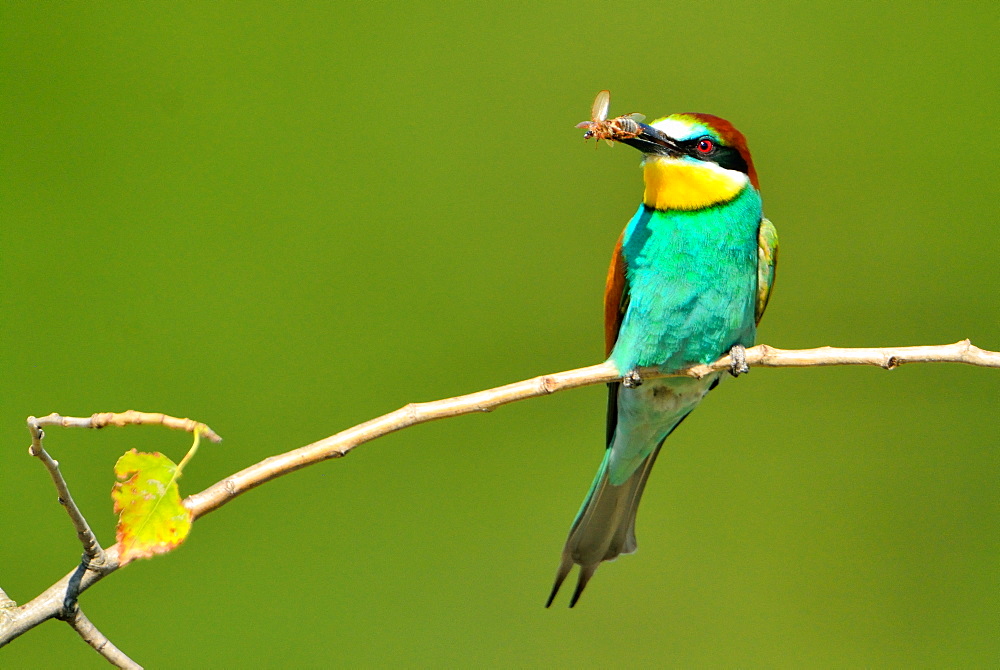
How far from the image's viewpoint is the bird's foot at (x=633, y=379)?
142 cm

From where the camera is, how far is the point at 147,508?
2.40ft

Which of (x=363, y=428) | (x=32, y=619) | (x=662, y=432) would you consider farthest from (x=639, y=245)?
(x=32, y=619)

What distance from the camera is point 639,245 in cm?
147

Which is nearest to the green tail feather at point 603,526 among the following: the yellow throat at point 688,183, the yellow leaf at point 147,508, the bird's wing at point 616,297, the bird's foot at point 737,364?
the bird's wing at point 616,297

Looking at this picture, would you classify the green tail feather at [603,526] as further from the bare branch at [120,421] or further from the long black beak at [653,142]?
the bare branch at [120,421]

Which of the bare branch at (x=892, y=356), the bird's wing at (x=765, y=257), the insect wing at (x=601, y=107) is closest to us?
the bare branch at (x=892, y=356)

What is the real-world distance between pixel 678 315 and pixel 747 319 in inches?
5.2

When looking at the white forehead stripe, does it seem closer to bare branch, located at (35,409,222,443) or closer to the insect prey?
the insect prey

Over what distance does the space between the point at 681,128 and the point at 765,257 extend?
0.86 feet

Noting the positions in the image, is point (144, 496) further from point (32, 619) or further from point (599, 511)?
point (599, 511)

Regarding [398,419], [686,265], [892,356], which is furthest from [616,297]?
[398,419]

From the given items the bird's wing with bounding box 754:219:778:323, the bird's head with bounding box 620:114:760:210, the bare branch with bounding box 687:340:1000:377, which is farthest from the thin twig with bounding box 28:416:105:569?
the bird's wing with bounding box 754:219:778:323

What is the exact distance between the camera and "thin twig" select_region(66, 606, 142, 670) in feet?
2.29

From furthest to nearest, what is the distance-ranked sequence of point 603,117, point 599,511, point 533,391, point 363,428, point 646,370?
1. point 599,511
2. point 646,370
3. point 603,117
4. point 533,391
5. point 363,428
